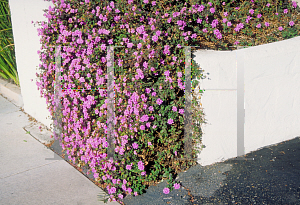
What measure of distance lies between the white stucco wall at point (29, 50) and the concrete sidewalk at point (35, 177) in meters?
0.52

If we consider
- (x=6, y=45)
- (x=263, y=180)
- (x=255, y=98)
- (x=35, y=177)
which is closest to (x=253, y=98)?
(x=255, y=98)

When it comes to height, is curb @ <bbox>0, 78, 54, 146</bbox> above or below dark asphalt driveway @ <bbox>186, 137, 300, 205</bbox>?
above

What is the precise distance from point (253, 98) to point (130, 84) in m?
1.55

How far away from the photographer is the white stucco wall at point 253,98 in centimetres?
329

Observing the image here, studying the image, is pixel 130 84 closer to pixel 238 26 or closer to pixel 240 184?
pixel 240 184

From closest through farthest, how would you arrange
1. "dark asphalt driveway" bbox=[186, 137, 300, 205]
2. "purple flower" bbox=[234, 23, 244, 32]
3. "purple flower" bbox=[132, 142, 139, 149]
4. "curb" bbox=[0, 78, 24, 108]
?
"dark asphalt driveway" bbox=[186, 137, 300, 205], "purple flower" bbox=[132, 142, 139, 149], "purple flower" bbox=[234, 23, 244, 32], "curb" bbox=[0, 78, 24, 108]

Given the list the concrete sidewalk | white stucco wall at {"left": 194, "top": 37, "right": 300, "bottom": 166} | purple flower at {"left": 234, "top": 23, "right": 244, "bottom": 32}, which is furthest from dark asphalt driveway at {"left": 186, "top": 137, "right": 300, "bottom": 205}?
purple flower at {"left": 234, "top": 23, "right": 244, "bottom": 32}

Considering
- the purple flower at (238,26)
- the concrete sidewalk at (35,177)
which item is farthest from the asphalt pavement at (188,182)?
the purple flower at (238,26)

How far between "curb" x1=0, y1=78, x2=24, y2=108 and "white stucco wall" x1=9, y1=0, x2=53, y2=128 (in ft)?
2.07

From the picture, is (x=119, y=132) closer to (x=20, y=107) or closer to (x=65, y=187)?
(x=65, y=187)

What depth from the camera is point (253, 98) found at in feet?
11.7

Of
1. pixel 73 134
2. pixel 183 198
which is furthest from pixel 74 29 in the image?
pixel 183 198

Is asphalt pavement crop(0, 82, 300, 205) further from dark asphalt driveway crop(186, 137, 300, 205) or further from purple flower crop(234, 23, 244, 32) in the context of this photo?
purple flower crop(234, 23, 244, 32)

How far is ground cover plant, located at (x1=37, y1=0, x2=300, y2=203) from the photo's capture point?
10.0ft
